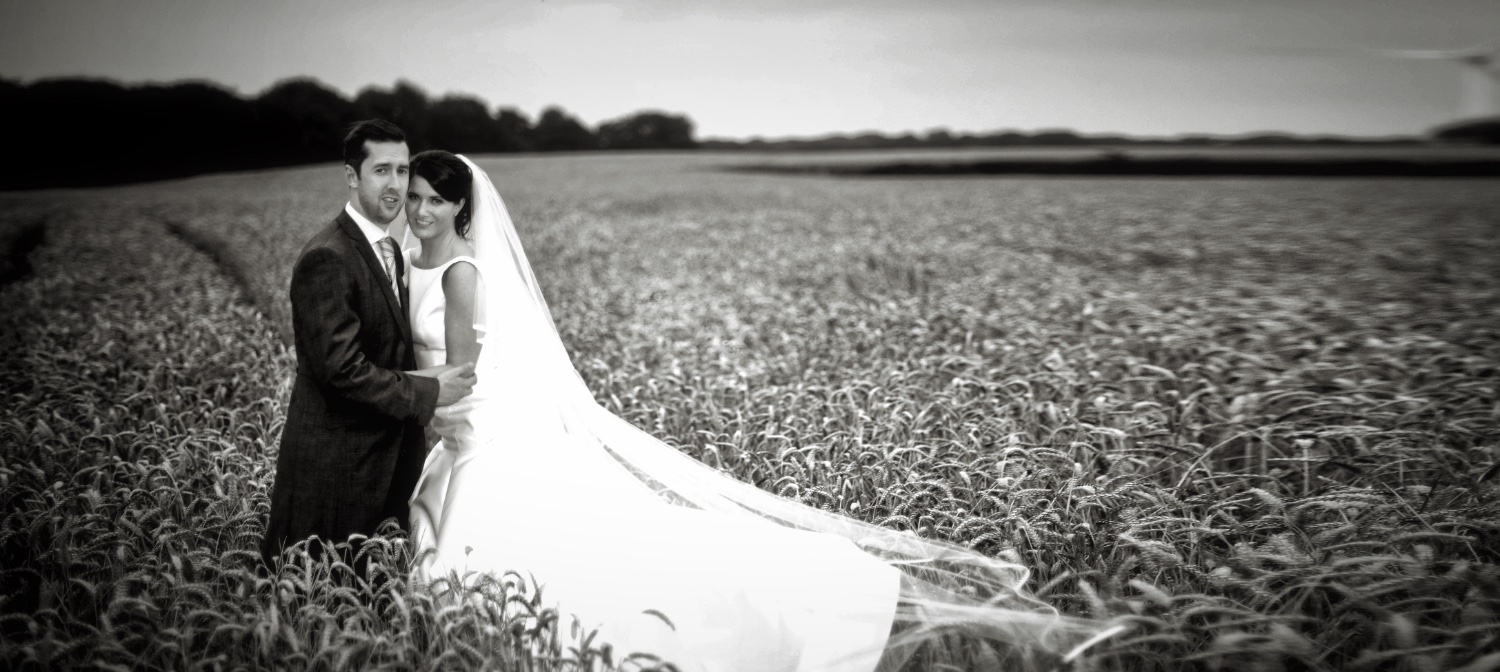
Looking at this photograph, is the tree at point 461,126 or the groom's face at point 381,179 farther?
the tree at point 461,126

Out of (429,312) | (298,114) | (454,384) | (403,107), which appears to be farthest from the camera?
(403,107)


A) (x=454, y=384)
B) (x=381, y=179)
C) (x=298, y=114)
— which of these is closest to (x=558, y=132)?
(x=298, y=114)

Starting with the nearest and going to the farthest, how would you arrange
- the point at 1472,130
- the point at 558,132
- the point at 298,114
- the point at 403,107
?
the point at 298,114 < the point at 403,107 < the point at 1472,130 < the point at 558,132

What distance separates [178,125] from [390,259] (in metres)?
8.03

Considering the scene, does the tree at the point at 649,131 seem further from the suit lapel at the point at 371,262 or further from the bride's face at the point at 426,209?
the suit lapel at the point at 371,262

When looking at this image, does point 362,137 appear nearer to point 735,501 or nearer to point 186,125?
Result: point 735,501

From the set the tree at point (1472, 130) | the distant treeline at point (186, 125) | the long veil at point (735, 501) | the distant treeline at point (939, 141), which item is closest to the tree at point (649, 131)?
the distant treeline at point (939, 141)

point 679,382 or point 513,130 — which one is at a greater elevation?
point 513,130

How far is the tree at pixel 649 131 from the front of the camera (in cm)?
2584

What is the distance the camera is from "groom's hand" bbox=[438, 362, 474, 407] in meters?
2.23

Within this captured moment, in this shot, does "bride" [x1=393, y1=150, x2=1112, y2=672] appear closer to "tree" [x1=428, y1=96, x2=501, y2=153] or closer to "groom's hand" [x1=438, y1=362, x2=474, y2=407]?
"groom's hand" [x1=438, y1=362, x2=474, y2=407]

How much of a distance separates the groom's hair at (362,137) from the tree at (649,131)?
23.6 metres

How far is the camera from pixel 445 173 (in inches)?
92.4

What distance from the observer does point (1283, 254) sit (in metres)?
10.2
